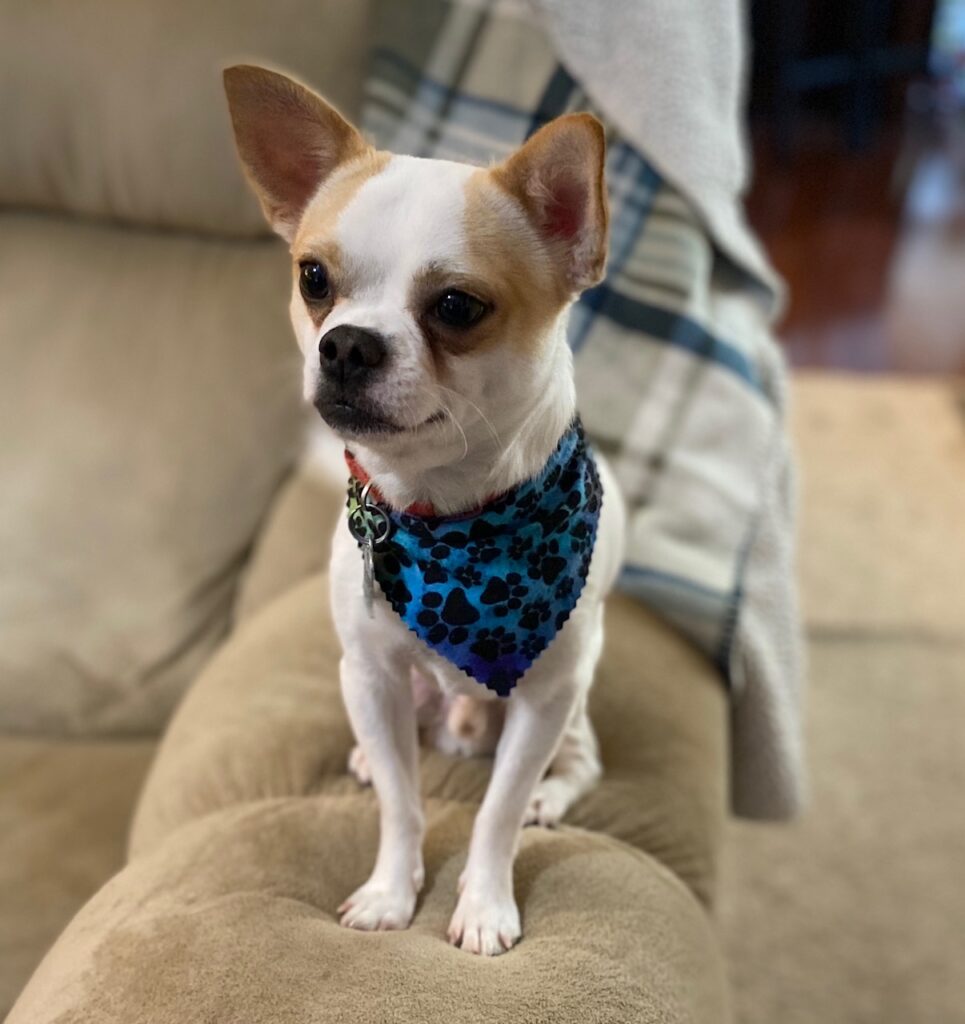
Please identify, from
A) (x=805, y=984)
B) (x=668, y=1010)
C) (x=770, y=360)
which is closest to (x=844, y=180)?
(x=770, y=360)

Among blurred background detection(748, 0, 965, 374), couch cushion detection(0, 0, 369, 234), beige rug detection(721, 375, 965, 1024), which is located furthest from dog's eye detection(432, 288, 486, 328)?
blurred background detection(748, 0, 965, 374)

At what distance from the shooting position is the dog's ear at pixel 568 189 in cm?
68

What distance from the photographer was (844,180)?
3.88 m

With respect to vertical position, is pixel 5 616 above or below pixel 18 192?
below

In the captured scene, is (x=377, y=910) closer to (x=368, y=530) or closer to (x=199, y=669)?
(x=368, y=530)

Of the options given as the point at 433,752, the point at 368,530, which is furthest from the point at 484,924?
the point at 368,530

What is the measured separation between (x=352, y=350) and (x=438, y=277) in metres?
0.08

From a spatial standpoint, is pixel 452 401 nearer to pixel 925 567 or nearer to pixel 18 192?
pixel 18 192

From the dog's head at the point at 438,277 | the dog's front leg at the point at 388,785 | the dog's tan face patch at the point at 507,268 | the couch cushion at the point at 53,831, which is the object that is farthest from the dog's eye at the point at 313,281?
the couch cushion at the point at 53,831

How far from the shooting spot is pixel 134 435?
4.88 feet

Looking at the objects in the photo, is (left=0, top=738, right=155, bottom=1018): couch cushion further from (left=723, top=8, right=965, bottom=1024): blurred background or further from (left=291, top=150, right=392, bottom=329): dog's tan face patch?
(left=723, top=8, right=965, bottom=1024): blurred background

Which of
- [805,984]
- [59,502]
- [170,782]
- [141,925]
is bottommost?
[805,984]

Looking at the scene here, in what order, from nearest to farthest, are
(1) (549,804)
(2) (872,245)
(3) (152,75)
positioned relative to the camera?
(1) (549,804) → (3) (152,75) → (2) (872,245)

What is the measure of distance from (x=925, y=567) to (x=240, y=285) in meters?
1.47
